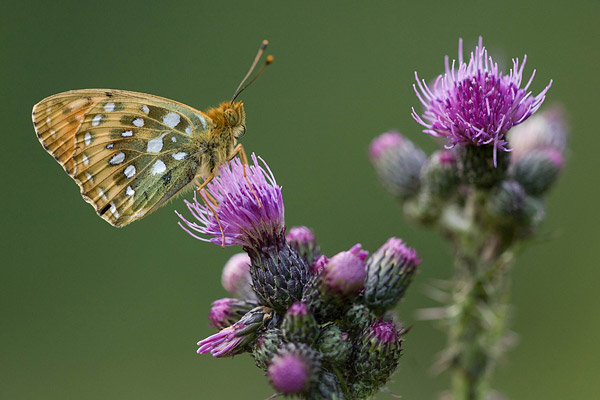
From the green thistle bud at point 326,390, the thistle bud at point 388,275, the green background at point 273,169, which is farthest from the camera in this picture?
the green background at point 273,169

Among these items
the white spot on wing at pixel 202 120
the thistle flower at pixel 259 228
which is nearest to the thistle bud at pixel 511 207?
the thistle flower at pixel 259 228

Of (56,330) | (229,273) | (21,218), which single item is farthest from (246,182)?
(21,218)

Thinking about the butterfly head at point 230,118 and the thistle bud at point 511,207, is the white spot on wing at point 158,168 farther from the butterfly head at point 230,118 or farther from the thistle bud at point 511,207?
the thistle bud at point 511,207

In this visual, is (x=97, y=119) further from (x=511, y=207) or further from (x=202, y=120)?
(x=511, y=207)

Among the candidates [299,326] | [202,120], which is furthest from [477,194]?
[202,120]

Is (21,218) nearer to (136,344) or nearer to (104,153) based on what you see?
(136,344)

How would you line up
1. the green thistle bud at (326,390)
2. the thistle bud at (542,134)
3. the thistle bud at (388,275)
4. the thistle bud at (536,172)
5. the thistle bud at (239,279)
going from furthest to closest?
the thistle bud at (542,134)
the thistle bud at (536,172)
the thistle bud at (239,279)
the thistle bud at (388,275)
the green thistle bud at (326,390)


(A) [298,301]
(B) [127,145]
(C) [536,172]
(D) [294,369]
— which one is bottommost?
(D) [294,369]
